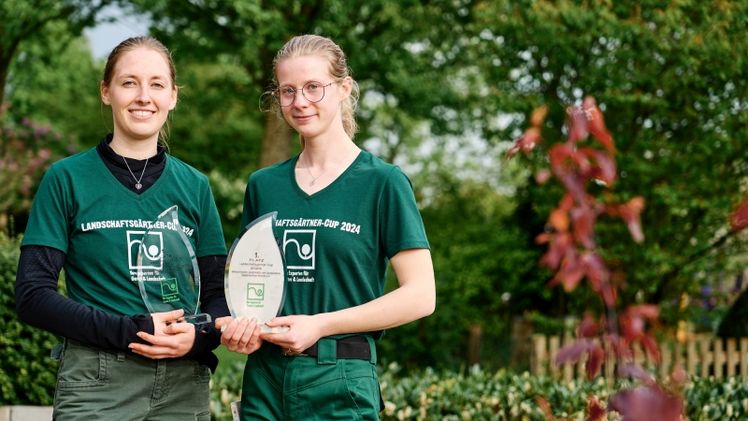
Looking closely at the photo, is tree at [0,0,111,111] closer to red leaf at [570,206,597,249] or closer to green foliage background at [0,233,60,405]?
green foliage background at [0,233,60,405]

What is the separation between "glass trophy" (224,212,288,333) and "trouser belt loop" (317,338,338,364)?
0.46 ft

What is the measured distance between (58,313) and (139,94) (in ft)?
2.14

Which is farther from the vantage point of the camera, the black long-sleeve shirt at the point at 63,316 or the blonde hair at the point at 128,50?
the blonde hair at the point at 128,50

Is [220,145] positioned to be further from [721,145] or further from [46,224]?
[46,224]

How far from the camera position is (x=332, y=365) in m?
2.61

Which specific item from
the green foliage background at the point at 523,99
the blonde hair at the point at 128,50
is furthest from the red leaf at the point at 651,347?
the green foliage background at the point at 523,99

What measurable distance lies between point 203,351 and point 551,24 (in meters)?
8.52

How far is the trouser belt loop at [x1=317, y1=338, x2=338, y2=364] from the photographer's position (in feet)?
8.53

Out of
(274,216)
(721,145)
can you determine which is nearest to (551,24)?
(721,145)

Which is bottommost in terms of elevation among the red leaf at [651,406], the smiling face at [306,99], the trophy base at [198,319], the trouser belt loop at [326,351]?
the red leaf at [651,406]

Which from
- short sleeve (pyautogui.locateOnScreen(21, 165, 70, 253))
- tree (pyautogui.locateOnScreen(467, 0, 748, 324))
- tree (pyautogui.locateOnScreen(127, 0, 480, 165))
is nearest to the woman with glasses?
short sleeve (pyautogui.locateOnScreen(21, 165, 70, 253))

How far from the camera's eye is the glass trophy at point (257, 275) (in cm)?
258

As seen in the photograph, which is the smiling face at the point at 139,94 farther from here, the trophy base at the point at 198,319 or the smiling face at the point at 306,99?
the trophy base at the point at 198,319

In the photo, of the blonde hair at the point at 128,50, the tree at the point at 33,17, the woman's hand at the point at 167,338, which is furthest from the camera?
the tree at the point at 33,17
